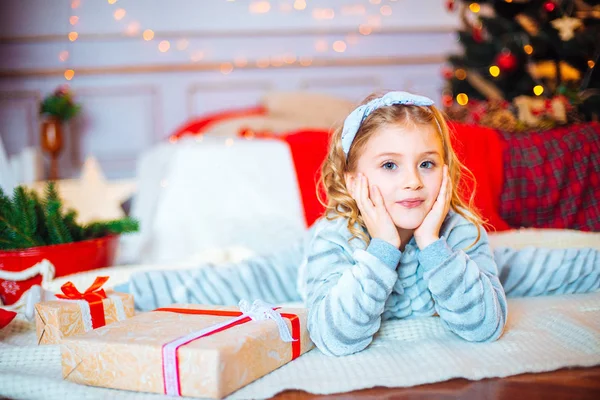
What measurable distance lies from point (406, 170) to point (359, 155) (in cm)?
9

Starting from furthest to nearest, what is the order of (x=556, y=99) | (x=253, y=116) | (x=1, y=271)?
(x=253, y=116) < (x=556, y=99) < (x=1, y=271)

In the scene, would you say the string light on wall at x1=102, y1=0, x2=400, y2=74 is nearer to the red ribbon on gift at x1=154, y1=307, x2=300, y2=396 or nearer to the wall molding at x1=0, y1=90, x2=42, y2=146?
the wall molding at x1=0, y1=90, x2=42, y2=146

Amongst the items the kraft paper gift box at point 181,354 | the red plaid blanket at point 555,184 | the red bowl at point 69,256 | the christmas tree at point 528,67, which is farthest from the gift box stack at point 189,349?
the christmas tree at point 528,67

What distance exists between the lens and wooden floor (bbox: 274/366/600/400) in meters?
0.72

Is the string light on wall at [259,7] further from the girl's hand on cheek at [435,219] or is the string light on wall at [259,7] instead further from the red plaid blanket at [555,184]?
the girl's hand on cheek at [435,219]

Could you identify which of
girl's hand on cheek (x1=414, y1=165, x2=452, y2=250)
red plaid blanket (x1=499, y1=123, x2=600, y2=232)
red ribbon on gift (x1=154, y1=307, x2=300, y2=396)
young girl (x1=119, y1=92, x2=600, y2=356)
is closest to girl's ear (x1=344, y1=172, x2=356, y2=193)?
young girl (x1=119, y1=92, x2=600, y2=356)

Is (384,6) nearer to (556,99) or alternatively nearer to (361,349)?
(556,99)

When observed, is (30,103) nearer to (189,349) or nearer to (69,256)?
(69,256)

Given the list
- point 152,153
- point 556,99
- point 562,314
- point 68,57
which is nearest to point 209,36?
point 68,57

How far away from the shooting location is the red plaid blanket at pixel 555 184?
5.50ft

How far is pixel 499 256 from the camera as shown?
1.19 m

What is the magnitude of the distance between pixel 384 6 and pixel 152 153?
1896mm

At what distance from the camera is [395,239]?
884 mm

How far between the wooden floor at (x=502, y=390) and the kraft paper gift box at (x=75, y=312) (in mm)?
394
